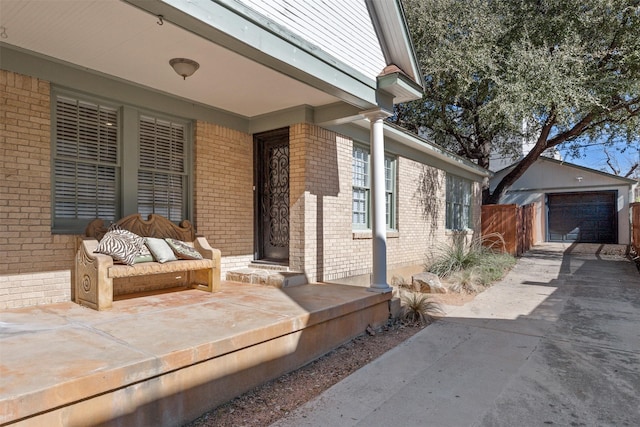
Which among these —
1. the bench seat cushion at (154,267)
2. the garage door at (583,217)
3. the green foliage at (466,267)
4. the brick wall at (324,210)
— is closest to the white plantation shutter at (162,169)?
the bench seat cushion at (154,267)

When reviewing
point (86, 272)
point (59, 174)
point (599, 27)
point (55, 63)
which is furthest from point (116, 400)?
point (599, 27)

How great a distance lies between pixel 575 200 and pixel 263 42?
68.5 ft

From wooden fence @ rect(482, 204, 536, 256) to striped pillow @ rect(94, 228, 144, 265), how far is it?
12.4m

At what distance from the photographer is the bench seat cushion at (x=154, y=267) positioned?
14.1 feet

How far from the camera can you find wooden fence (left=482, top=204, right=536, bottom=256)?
48.9 feet

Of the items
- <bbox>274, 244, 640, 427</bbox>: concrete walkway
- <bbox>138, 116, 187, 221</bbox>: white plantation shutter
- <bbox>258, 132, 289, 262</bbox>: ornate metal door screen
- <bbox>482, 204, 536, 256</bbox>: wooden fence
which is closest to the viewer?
<bbox>274, 244, 640, 427</bbox>: concrete walkway

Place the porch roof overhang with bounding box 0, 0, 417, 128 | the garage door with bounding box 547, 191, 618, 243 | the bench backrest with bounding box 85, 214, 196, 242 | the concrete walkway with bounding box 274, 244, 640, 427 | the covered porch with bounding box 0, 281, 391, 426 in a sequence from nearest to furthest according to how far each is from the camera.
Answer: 1. the covered porch with bounding box 0, 281, 391, 426
2. the concrete walkway with bounding box 274, 244, 640, 427
3. the porch roof overhang with bounding box 0, 0, 417, 128
4. the bench backrest with bounding box 85, 214, 196, 242
5. the garage door with bounding box 547, 191, 618, 243

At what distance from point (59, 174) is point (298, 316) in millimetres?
3243

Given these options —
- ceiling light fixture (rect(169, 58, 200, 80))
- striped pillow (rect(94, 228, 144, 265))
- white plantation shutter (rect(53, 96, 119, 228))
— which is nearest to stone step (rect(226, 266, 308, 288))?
striped pillow (rect(94, 228, 144, 265))

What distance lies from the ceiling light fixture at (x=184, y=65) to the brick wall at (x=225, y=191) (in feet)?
4.92

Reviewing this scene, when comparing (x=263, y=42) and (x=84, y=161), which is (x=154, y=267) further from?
(x=263, y=42)

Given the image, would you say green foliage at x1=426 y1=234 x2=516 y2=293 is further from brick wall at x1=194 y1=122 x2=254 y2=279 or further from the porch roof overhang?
brick wall at x1=194 y1=122 x2=254 y2=279

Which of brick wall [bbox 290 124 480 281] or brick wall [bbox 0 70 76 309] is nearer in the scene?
brick wall [bbox 0 70 76 309]

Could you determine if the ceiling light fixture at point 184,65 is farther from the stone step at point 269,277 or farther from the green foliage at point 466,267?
the green foliage at point 466,267
